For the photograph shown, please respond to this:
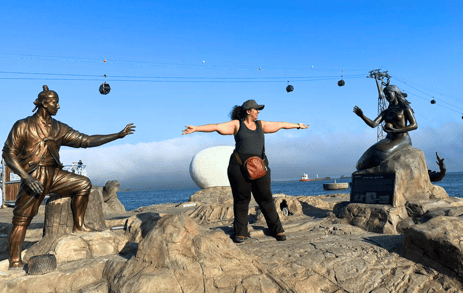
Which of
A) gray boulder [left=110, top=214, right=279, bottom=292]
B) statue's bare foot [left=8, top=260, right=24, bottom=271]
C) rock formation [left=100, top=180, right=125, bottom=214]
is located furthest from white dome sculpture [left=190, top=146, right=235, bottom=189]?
gray boulder [left=110, top=214, right=279, bottom=292]

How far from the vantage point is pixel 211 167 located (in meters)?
26.7

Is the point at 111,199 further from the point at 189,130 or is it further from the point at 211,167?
the point at 189,130

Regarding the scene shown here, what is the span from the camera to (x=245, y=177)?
14.7ft

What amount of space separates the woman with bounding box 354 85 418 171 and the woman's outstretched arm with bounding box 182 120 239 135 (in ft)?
11.8

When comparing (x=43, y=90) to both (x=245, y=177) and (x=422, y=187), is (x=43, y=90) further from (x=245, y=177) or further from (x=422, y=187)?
(x=422, y=187)

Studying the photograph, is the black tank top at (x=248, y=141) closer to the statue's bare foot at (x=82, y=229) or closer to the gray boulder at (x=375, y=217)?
the statue's bare foot at (x=82, y=229)

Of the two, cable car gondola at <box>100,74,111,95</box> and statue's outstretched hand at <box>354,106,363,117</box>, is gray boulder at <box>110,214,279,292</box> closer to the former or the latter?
statue's outstretched hand at <box>354,106,363,117</box>

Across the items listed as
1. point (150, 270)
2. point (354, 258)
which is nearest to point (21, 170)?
point (150, 270)

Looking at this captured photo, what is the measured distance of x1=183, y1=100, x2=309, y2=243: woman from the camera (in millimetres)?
4480

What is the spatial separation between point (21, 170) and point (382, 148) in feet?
19.9

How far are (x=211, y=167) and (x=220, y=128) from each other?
73.2 feet

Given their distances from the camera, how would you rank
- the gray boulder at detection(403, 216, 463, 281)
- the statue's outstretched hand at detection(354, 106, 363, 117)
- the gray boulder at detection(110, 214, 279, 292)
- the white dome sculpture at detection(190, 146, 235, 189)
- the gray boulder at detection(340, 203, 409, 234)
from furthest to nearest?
the white dome sculpture at detection(190, 146, 235, 189) → the statue's outstretched hand at detection(354, 106, 363, 117) → the gray boulder at detection(340, 203, 409, 234) → the gray boulder at detection(403, 216, 463, 281) → the gray boulder at detection(110, 214, 279, 292)

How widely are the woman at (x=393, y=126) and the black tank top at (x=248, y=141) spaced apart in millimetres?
3463

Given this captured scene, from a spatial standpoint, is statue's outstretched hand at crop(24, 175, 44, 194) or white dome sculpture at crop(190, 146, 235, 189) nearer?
statue's outstretched hand at crop(24, 175, 44, 194)
